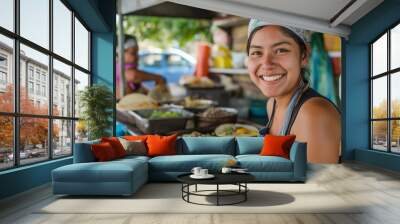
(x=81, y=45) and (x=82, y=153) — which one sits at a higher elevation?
(x=81, y=45)

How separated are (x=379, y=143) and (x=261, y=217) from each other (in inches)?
235

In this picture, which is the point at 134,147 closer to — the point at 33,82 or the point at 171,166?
the point at 171,166

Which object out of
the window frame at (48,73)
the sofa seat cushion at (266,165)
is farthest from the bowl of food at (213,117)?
the sofa seat cushion at (266,165)

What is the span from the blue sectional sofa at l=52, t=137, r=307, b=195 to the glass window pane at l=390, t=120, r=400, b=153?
2.84 m

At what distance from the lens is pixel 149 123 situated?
10.1 metres

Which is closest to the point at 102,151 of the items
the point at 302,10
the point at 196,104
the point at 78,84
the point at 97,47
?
the point at 78,84

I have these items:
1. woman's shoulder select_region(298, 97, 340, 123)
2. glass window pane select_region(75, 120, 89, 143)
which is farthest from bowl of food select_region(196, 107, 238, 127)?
glass window pane select_region(75, 120, 89, 143)

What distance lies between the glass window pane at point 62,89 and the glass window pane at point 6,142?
1.56m

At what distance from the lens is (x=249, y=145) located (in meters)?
6.86

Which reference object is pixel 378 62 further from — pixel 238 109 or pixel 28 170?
pixel 28 170

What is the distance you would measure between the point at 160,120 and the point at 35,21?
4.63m

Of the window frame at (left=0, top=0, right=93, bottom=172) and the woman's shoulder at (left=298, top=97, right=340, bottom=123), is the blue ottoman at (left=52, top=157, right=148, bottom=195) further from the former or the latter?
the woman's shoulder at (left=298, top=97, right=340, bottom=123)

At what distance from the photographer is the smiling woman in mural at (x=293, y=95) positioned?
917cm

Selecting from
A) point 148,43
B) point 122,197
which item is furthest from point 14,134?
point 148,43
